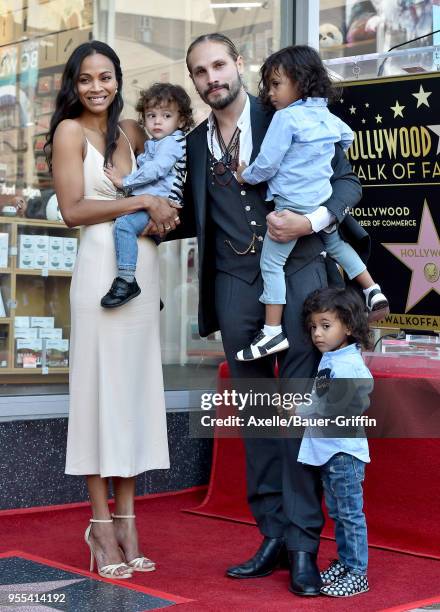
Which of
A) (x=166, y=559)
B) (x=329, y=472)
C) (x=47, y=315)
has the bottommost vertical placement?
(x=166, y=559)

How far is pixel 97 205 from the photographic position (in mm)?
3920

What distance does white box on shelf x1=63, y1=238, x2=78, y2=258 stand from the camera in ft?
18.2

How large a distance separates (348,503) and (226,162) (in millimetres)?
1262

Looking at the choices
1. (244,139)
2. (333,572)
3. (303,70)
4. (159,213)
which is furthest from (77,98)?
(333,572)

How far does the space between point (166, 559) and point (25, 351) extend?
5.13 feet

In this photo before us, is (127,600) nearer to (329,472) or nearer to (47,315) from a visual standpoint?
(329,472)

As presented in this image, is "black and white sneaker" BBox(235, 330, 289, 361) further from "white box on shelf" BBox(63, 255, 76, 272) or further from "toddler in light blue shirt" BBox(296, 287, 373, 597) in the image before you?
"white box on shelf" BBox(63, 255, 76, 272)

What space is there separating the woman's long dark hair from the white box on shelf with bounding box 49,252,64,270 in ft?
4.84

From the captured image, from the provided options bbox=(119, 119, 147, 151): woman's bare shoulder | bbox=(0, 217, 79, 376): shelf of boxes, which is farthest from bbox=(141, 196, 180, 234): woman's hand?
bbox=(0, 217, 79, 376): shelf of boxes

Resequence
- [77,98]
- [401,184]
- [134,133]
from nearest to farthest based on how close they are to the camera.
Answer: [77,98]
[134,133]
[401,184]

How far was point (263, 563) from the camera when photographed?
155 inches

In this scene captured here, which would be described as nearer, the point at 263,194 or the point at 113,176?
the point at 263,194

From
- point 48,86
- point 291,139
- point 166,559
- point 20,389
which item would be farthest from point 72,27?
point 166,559

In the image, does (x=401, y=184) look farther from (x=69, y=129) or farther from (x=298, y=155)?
(x=69, y=129)
